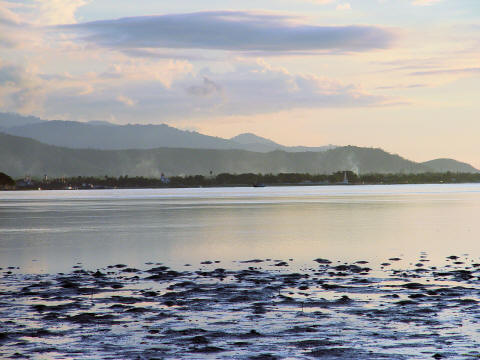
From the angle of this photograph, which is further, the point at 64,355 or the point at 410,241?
the point at 410,241

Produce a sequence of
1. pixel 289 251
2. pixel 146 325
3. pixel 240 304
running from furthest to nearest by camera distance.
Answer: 1. pixel 289 251
2. pixel 240 304
3. pixel 146 325

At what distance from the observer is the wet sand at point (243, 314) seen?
14773 mm

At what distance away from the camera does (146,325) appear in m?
17.3

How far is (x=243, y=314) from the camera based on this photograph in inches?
736

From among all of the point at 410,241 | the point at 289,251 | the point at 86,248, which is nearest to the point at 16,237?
the point at 86,248

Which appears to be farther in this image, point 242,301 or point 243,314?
point 242,301

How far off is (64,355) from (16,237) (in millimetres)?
38011

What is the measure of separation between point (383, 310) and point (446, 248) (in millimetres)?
21732

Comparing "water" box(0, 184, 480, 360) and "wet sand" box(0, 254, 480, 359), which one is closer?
"wet sand" box(0, 254, 480, 359)

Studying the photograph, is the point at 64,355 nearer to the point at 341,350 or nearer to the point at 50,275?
the point at 341,350

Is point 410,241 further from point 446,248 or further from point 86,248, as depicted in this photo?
point 86,248

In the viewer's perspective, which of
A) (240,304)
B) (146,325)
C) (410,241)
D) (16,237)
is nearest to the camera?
(146,325)

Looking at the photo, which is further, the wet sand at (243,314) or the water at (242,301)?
the water at (242,301)

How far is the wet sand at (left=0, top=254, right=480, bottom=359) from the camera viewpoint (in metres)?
14.8
